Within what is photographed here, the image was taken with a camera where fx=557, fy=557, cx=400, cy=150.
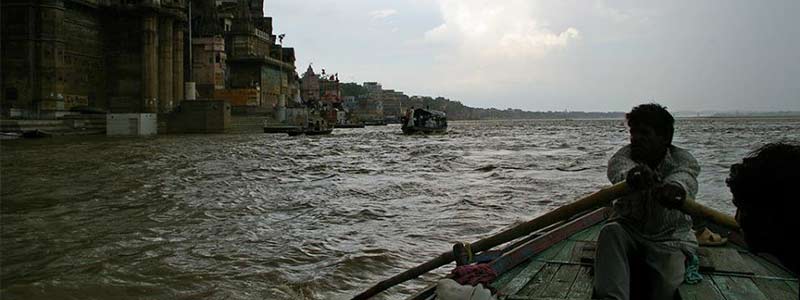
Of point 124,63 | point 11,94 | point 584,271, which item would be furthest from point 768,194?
point 124,63

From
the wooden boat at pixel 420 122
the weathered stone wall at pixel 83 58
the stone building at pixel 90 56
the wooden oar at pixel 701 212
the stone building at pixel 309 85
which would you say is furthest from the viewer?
the stone building at pixel 309 85

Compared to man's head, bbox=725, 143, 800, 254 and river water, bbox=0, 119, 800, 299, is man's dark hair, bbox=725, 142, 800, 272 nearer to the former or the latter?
man's head, bbox=725, 143, 800, 254

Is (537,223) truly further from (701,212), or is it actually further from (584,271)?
(701,212)

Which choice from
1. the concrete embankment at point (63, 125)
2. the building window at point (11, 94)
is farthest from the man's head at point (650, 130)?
the building window at point (11, 94)

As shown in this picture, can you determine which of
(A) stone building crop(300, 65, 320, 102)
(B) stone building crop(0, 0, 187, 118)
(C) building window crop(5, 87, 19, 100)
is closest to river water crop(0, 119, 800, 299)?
(B) stone building crop(0, 0, 187, 118)

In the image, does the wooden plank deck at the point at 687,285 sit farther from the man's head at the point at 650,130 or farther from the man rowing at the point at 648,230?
the man's head at the point at 650,130

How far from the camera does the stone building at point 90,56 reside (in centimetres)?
3962

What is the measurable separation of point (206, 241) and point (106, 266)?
4.93 feet

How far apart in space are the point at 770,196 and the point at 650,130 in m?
1.97

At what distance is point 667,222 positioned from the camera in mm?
3398

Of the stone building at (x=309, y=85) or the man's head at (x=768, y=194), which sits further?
the stone building at (x=309, y=85)

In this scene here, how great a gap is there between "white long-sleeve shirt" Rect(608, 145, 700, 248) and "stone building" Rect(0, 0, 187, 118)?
42.7 m

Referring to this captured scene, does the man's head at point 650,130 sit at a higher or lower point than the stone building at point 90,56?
lower

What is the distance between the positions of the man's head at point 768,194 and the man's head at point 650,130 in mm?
1873
